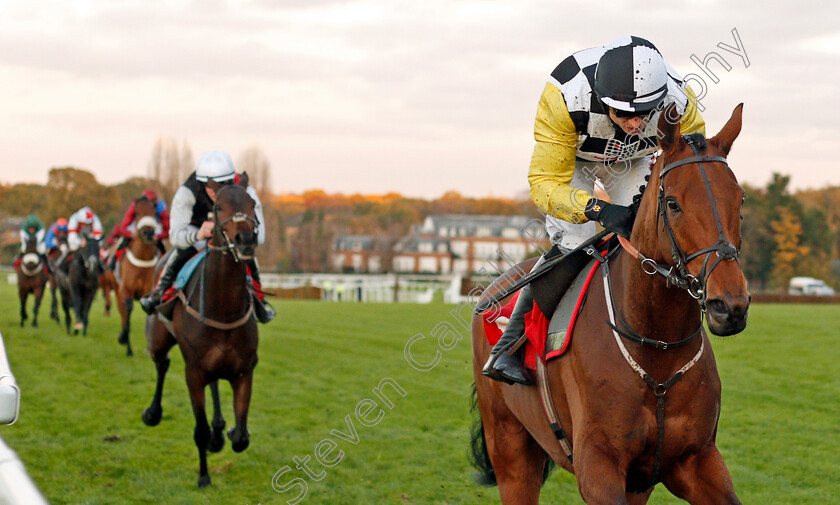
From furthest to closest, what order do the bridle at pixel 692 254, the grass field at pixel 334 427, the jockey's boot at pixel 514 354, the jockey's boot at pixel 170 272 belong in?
the jockey's boot at pixel 170 272
the grass field at pixel 334 427
the jockey's boot at pixel 514 354
the bridle at pixel 692 254

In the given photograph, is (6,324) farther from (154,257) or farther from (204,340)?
(204,340)

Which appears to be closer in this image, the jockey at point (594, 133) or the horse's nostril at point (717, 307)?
the horse's nostril at point (717, 307)

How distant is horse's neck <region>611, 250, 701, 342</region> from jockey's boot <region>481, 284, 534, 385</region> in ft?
2.20

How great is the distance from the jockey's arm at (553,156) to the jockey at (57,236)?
14210 millimetres

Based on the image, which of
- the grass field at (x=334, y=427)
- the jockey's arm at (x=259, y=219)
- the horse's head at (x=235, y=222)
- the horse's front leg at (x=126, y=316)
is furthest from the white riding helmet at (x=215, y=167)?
the horse's front leg at (x=126, y=316)

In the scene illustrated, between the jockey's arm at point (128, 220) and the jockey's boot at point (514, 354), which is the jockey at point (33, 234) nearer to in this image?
the jockey's arm at point (128, 220)

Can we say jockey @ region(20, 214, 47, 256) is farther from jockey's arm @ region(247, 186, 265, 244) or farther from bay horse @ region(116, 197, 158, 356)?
jockey's arm @ region(247, 186, 265, 244)

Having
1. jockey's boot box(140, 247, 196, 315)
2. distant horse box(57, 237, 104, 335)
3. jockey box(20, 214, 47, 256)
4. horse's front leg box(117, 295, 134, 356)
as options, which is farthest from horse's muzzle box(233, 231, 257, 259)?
jockey box(20, 214, 47, 256)

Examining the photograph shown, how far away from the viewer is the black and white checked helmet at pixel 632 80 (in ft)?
11.3

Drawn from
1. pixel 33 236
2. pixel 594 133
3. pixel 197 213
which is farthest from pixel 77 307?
pixel 594 133

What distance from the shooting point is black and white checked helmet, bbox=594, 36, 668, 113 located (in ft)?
11.3

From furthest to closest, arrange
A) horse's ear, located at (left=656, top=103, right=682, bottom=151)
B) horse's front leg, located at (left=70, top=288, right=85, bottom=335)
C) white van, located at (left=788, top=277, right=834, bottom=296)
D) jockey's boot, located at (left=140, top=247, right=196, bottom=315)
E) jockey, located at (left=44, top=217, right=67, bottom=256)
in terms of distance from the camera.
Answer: white van, located at (left=788, top=277, right=834, bottom=296), jockey, located at (left=44, top=217, right=67, bottom=256), horse's front leg, located at (left=70, top=288, right=85, bottom=335), jockey's boot, located at (left=140, top=247, right=196, bottom=315), horse's ear, located at (left=656, top=103, right=682, bottom=151)

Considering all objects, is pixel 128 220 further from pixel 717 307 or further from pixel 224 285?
pixel 717 307

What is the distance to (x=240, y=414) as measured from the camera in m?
6.30
